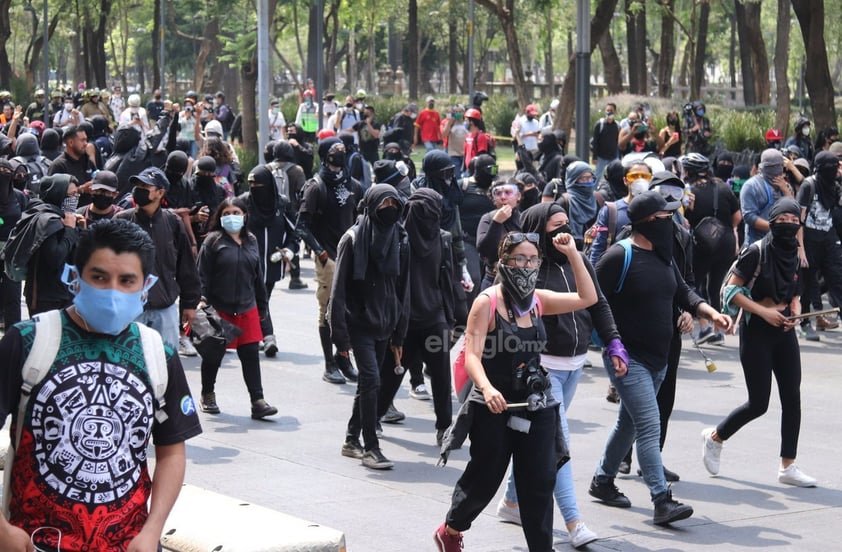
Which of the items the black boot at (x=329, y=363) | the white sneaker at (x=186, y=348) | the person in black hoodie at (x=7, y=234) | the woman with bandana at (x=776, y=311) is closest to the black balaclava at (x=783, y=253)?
the woman with bandana at (x=776, y=311)

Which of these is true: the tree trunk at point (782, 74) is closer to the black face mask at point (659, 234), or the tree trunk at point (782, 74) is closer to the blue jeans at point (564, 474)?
the black face mask at point (659, 234)

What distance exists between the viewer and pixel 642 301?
752 centimetres

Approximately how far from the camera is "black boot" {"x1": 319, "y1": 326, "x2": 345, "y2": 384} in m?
11.4

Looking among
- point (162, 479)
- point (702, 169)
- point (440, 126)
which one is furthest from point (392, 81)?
A: point (162, 479)

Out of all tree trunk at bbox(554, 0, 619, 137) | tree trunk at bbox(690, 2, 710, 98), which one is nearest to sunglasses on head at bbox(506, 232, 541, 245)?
tree trunk at bbox(554, 0, 619, 137)

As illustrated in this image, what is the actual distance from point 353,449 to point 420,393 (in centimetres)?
209

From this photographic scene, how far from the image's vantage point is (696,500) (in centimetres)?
805

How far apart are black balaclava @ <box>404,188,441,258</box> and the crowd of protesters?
0.05 ft

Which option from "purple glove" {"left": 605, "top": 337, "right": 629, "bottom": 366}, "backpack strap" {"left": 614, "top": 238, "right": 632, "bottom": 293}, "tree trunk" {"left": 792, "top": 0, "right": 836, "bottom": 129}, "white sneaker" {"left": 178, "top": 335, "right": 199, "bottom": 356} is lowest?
"white sneaker" {"left": 178, "top": 335, "right": 199, "bottom": 356}

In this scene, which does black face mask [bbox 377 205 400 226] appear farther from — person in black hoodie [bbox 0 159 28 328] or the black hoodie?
person in black hoodie [bbox 0 159 28 328]

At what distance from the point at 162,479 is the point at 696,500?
4.93 m

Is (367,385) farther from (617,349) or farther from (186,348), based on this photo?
(186,348)

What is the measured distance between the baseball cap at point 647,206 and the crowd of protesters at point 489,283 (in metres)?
0.01

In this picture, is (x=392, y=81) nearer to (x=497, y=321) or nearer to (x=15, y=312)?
(x=15, y=312)
